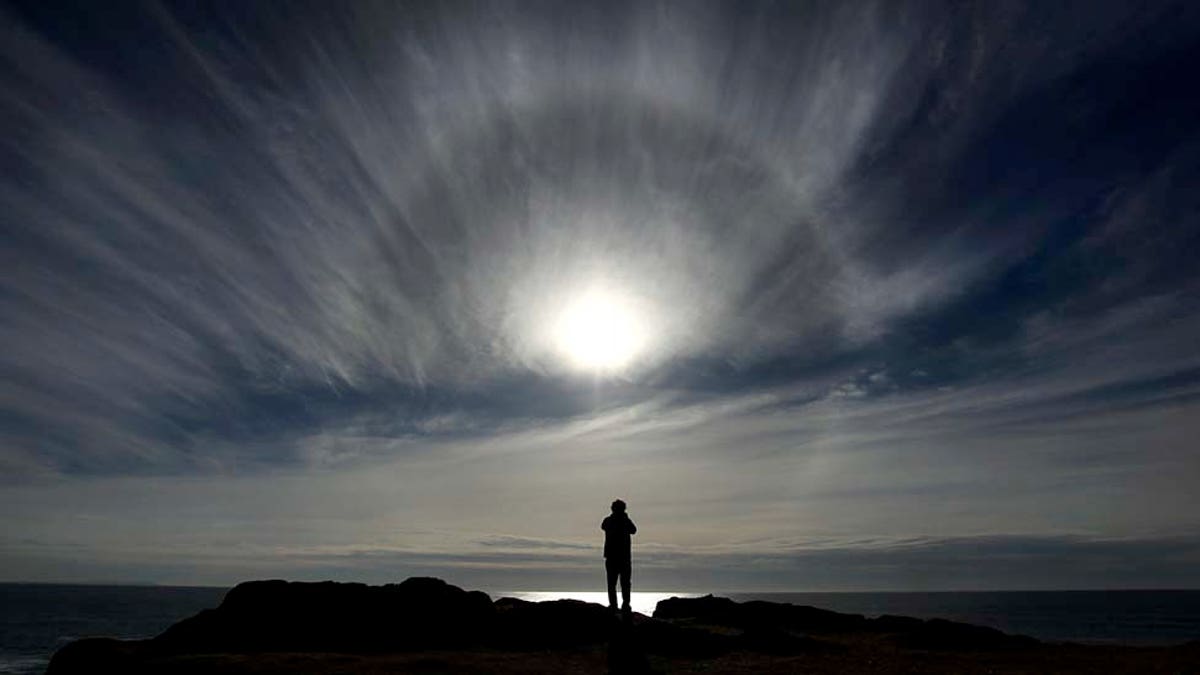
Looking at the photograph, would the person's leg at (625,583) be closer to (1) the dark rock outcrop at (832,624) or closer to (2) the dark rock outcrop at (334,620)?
(2) the dark rock outcrop at (334,620)

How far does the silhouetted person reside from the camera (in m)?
17.3

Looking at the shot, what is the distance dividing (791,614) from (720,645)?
15.5 m

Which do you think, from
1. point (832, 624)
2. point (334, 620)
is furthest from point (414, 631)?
point (832, 624)

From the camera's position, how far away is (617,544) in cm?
1727

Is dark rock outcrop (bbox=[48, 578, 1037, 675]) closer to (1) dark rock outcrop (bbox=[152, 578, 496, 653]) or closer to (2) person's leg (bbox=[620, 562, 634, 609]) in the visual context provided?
(1) dark rock outcrop (bbox=[152, 578, 496, 653])

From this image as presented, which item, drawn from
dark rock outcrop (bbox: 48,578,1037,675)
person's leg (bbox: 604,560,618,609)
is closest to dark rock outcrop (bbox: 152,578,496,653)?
dark rock outcrop (bbox: 48,578,1037,675)

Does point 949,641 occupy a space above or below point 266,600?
below

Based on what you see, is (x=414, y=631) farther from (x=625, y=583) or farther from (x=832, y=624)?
(x=832, y=624)

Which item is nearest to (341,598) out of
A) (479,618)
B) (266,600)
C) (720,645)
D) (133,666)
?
(266,600)

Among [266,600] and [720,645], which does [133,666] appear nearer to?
[266,600]

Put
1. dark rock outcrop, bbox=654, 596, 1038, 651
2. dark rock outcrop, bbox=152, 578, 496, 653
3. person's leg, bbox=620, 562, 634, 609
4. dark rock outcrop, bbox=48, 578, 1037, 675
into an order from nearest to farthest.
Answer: person's leg, bbox=620, 562, 634, 609 → dark rock outcrop, bbox=48, 578, 1037, 675 → dark rock outcrop, bbox=152, 578, 496, 653 → dark rock outcrop, bbox=654, 596, 1038, 651

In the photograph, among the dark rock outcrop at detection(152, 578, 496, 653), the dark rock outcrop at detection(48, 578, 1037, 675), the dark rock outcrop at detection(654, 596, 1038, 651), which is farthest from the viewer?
the dark rock outcrop at detection(654, 596, 1038, 651)

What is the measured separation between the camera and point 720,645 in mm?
25453

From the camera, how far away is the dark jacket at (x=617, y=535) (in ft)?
56.7
